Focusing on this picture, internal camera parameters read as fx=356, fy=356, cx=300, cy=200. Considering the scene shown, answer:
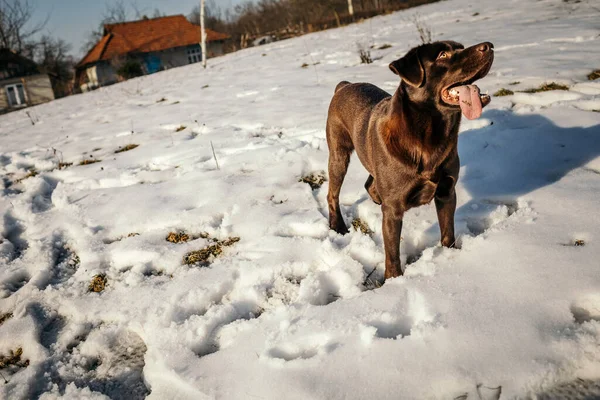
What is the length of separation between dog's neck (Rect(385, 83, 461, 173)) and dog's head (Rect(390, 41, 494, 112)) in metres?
0.04

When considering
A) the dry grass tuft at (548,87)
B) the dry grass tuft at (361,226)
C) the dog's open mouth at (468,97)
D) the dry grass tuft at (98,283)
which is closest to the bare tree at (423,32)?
the dry grass tuft at (548,87)

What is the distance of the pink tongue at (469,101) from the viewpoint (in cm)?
197

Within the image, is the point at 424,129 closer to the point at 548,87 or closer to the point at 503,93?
the point at 503,93

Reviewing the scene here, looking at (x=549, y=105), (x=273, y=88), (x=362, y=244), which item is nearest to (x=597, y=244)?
(x=362, y=244)

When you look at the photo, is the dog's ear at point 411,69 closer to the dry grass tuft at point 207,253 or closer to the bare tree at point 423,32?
the dry grass tuft at point 207,253

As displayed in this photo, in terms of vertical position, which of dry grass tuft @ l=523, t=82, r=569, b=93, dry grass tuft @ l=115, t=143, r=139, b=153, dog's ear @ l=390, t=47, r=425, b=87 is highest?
dog's ear @ l=390, t=47, r=425, b=87

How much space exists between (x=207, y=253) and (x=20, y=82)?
148 ft

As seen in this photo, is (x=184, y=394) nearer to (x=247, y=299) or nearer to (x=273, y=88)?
(x=247, y=299)

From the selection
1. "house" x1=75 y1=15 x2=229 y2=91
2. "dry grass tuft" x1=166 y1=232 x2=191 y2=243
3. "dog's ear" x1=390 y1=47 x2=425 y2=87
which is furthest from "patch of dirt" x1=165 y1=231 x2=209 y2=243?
"house" x1=75 y1=15 x2=229 y2=91

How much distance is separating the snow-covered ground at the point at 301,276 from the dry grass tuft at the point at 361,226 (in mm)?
51

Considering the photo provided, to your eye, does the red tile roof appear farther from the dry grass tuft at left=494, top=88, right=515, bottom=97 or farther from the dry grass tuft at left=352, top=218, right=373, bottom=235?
the dry grass tuft at left=352, top=218, right=373, bottom=235

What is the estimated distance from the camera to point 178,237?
3291 mm

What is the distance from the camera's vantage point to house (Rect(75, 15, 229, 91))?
39000 mm

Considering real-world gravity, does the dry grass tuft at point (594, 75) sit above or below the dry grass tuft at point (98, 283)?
above
